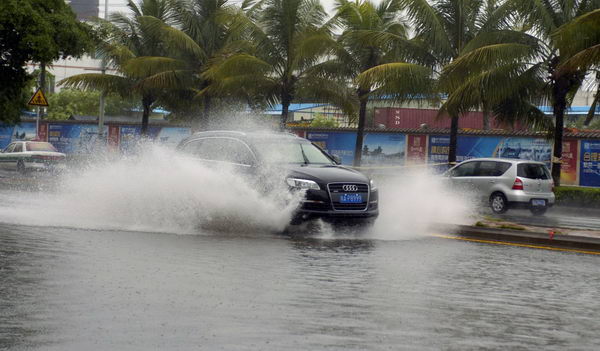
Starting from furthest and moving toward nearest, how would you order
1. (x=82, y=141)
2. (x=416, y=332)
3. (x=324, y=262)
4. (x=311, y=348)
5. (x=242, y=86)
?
(x=82, y=141)
(x=242, y=86)
(x=324, y=262)
(x=416, y=332)
(x=311, y=348)

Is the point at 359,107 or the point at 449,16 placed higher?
the point at 449,16

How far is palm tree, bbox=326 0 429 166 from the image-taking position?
32.6 meters

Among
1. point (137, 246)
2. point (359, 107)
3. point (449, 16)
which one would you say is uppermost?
point (449, 16)

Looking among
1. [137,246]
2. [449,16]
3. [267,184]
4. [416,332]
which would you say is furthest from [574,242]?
[449,16]

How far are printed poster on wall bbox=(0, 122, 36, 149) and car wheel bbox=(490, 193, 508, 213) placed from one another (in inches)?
1497

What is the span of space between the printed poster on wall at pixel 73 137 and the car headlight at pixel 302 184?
40.7 m

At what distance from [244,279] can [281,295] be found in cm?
104

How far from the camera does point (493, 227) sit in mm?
15789

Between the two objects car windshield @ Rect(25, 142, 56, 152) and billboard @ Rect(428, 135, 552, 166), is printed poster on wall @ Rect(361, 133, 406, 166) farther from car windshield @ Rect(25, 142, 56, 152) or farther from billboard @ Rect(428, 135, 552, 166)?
car windshield @ Rect(25, 142, 56, 152)

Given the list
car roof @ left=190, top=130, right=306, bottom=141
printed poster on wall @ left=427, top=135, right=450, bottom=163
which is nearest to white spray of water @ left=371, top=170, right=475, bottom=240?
car roof @ left=190, top=130, right=306, bottom=141

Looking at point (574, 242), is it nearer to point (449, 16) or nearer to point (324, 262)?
point (324, 262)

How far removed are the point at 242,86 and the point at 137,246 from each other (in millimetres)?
21294

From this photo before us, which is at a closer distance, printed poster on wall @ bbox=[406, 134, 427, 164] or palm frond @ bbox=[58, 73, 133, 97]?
palm frond @ bbox=[58, 73, 133, 97]

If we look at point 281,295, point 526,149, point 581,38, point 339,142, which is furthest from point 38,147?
point 281,295
